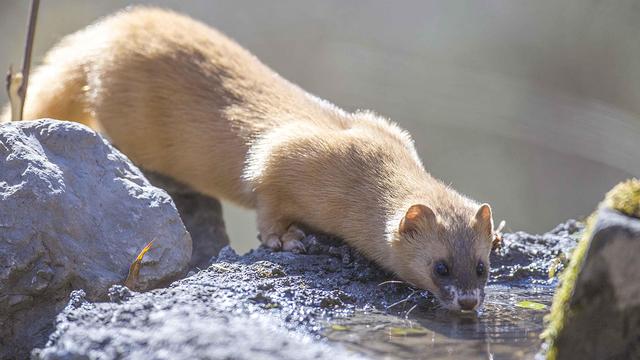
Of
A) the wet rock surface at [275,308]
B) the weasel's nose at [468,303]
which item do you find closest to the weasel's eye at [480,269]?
the wet rock surface at [275,308]

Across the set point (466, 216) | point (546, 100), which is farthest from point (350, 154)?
point (546, 100)

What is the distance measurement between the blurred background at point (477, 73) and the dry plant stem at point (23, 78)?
37.9 ft

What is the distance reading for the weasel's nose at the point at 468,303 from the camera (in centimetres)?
543

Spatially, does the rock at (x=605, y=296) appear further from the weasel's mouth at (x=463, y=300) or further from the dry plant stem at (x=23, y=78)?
the dry plant stem at (x=23, y=78)

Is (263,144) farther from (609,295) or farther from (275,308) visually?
(609,295)

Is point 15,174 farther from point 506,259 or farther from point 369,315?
point 506,259

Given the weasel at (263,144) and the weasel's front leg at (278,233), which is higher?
Result: the weasel at (263,144)

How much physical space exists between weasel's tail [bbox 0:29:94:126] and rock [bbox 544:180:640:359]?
17.9ft

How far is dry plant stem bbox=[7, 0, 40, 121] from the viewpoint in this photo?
651 centimetres

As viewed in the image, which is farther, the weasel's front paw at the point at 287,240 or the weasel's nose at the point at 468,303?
the weasel's front paw at the point at 287,240

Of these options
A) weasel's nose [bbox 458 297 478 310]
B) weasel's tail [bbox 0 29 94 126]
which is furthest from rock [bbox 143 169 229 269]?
weasel's nose [bbox 458 297 478 310]

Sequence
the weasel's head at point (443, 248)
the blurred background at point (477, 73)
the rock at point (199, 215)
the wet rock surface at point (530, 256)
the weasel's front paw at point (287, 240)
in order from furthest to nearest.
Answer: the blurred background at point (477, 73)
the rock at point (199, 215)
the weasel's front paw at point (287, 240)
the wet rock surface at point (530, 256)
the weasel's head at point (443, 248)

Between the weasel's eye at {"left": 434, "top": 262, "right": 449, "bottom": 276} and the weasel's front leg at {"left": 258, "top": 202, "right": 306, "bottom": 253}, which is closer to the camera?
the weasel's eye at {"left": 434, "top": 262, "right": 449, "bottom": 276}

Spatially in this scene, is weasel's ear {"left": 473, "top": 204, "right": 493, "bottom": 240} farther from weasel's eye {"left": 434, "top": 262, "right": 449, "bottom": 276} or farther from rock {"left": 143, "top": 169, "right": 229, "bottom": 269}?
rock {"left": 143, "top": 169, "right": 229, "bottom": 269}
